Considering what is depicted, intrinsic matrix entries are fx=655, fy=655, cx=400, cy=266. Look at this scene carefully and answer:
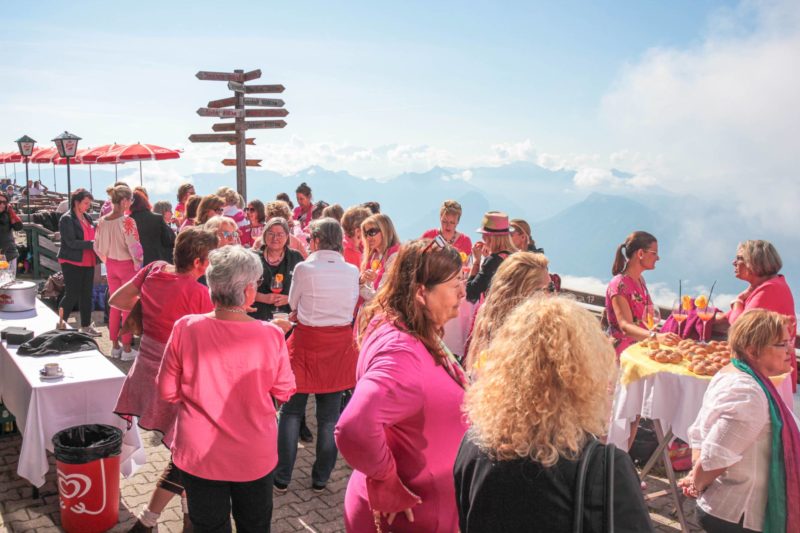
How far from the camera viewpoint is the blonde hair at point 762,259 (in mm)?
4480

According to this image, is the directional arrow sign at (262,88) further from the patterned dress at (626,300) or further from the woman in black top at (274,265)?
the patterned dress at (626,300)

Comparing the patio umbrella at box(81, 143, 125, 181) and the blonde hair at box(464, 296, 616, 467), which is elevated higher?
the patio umbrella at box(81, 143, 125, 181)

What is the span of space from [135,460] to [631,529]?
3478 mm

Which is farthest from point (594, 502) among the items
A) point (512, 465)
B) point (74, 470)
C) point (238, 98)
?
point (238, 98)

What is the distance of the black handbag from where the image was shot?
144 centimetres

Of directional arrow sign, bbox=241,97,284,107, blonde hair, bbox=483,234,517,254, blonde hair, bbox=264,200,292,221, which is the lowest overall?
blonde hair, bbox=483,234,517,254

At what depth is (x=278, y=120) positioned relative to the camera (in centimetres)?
1305

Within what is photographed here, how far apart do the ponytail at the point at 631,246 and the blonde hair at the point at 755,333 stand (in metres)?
1.71

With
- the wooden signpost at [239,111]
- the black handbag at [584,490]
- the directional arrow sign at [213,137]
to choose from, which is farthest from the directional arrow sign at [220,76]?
the black handbag at [584,490]

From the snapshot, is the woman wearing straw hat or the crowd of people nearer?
the crowd of people

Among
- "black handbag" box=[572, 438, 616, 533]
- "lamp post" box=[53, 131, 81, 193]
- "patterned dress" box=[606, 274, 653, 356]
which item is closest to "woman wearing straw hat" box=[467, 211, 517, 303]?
"patterned dress" box=[606, 274, 653, 356]

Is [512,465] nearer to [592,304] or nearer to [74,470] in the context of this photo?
[74,470]

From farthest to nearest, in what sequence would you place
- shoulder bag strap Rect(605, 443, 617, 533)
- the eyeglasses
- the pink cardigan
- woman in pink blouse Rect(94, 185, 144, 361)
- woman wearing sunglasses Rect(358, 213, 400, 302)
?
woman in pink blouse Rect(94, 185, 144, 361) < woman wearing sunglasses Rect(358, 213, 400, 302) < the eyeglasses < the pink cardigan < shoulder bag strap Rect(605, 443, 617, 533)

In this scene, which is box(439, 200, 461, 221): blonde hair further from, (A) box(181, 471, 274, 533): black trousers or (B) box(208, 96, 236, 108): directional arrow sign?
(B) box(208, 96, 236, 108): directional arrow sign
